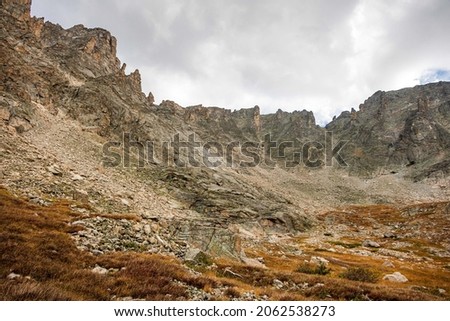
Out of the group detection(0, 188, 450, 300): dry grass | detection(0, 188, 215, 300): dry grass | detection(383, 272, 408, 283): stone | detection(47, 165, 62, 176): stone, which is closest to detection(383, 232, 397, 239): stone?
detection(383, 272, 408, 283): stone

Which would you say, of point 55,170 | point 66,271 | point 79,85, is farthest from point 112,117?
point 66,271

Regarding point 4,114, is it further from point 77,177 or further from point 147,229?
point 147,229

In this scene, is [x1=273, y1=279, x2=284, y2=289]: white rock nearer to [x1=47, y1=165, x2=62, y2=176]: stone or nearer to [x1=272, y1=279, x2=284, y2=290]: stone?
[x1=272, y1=279, x2=284, y2=290]: stone

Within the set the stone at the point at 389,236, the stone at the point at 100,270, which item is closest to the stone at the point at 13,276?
the stone at the point at 100,270

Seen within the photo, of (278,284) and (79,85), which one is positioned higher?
(79,85)

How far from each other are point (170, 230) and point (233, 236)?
5.60m

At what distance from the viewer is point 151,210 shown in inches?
1617

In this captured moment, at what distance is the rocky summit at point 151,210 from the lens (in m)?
12.8

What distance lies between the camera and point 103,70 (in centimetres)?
10762

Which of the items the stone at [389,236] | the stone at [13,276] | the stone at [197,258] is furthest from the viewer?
the stone at [389,236]

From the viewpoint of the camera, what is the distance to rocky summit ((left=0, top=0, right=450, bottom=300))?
41.9ft

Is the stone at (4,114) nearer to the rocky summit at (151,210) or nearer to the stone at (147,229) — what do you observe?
the rocky summit at (151,210)

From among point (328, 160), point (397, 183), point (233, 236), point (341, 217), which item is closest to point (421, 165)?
point (397, 183)
